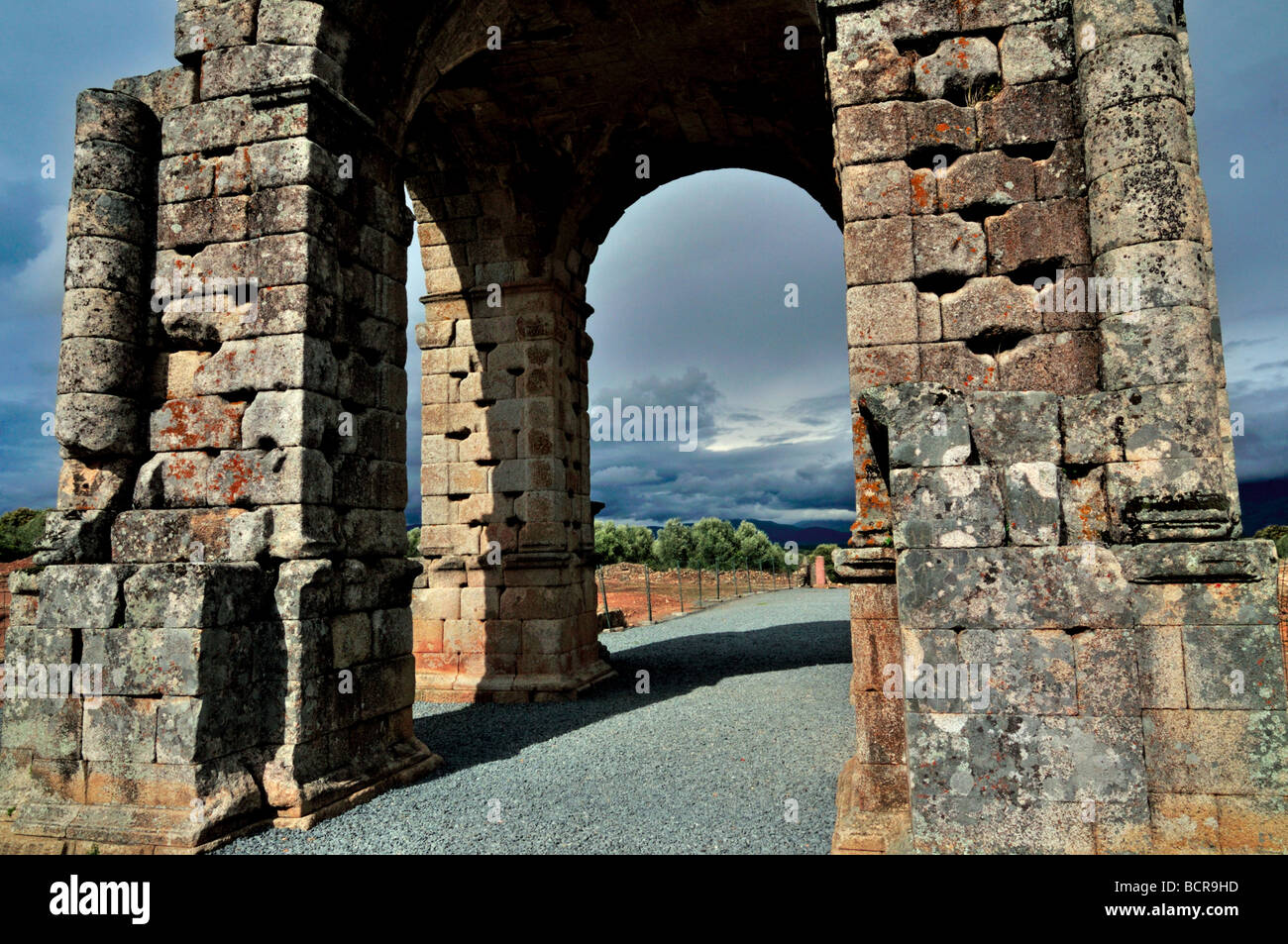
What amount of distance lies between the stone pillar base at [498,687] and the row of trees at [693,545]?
35524mm

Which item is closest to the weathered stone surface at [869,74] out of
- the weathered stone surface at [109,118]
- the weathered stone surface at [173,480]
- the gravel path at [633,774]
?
the gravel path at [633,774]

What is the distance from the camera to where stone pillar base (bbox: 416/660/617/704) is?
31.3 feet

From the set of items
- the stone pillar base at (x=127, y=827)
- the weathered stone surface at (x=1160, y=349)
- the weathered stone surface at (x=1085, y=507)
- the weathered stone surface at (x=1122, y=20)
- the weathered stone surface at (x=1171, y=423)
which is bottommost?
the stone pillar base at (x=127, y=827)

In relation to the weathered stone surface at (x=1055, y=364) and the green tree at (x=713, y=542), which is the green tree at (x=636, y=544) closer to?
the green tree at (x=713, y=542)

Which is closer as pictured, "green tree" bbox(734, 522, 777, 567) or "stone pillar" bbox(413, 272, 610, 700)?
"stone pillar" bbox(413, 272, 610, 700)

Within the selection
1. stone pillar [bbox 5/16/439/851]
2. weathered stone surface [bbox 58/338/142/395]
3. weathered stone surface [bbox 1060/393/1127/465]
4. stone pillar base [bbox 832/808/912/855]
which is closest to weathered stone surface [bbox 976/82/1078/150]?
weathered stone surface [bbox 1060/393/1127/465]

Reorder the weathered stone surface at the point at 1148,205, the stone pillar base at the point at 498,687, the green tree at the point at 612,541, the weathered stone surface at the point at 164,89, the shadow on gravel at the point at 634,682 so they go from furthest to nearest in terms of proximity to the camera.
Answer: the green tree at the point at 612,541 < the stone pillar base at the point at 498,687 < the shadow on gravel at the point at 634,682 < the weathered stone surface at the point at 164,89 < the weathered stone surface at the point at 1148,205

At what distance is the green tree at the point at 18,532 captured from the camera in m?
19.1

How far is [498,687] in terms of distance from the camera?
962cm

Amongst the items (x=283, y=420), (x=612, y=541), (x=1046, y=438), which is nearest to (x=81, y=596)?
(x=283, y=420)

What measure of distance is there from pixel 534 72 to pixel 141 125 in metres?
4.57

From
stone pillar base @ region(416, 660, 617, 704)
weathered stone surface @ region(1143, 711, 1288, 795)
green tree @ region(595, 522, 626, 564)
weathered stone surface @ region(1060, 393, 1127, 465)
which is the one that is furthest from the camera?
green tree @ region(595, 522, 626, 564)

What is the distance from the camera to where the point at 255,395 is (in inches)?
214

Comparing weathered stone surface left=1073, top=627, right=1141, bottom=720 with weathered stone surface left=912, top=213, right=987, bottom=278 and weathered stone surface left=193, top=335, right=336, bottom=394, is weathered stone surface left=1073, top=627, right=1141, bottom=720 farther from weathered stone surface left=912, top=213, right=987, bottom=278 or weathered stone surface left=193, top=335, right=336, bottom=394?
weathered stone surface left=193, top=335, right=336, bottom=394
